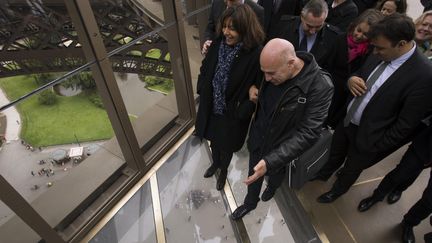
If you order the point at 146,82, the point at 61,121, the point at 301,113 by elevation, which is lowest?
the point at 61,121

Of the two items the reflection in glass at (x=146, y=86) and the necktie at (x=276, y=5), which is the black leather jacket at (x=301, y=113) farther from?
the reflection in glass at (x=146, y=86)

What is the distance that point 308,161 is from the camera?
219 cm

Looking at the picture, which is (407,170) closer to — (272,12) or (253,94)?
(253,94)

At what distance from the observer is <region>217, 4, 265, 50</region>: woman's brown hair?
1933 millimetres

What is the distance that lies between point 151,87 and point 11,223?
1907 cm

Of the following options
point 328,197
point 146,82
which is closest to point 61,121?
point 146,82

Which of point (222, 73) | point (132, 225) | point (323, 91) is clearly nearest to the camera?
point (323, 91)

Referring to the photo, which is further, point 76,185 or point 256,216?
point 76,185

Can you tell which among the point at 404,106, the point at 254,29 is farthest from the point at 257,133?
the point at 404,106

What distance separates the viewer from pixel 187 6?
4.38 m

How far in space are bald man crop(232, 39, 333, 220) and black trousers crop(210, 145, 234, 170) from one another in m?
1.05

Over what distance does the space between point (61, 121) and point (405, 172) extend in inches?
874

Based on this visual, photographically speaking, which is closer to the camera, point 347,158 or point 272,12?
point 347,158

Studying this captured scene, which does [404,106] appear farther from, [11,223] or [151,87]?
[151,87]
